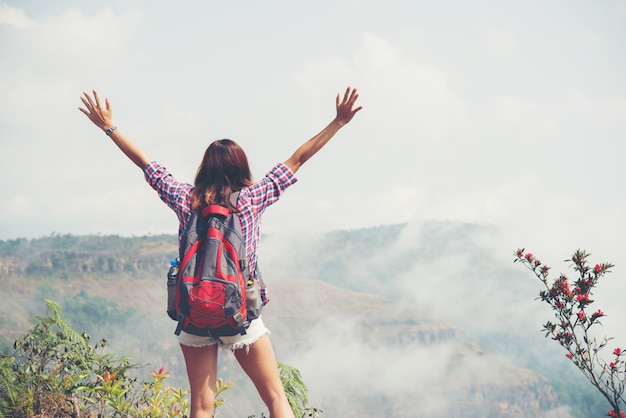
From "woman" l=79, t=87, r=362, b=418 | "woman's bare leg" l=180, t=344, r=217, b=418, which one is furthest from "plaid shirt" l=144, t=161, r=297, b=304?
"woman's bare leg" l=180, t=344, r=217, b=418

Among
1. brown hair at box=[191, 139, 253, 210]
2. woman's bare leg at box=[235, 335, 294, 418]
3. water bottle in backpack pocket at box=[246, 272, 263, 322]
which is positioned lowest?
woman's bare leg at box=[235, 335, 294, 418]

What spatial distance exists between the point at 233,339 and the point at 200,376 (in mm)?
430

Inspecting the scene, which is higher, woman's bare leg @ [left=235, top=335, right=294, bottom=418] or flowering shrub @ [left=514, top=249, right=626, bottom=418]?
flowering shrub @ [left=514, top=249, right=626, bottom=418]

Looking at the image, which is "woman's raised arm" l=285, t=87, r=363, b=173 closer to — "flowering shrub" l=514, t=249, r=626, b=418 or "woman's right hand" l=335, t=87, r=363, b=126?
"woman's right hand" l=335, t=87, r=363, b=126

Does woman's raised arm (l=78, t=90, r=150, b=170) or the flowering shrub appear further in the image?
the flowering shrub

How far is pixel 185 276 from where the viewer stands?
4008 mm

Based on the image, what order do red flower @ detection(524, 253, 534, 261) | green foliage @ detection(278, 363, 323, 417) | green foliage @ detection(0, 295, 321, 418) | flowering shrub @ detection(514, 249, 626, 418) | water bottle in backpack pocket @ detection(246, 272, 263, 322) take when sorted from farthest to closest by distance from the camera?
red flower @ detection(524, 253, 534, 261)
flowering shrub @ detection(514, 249, 626, 418)
green foliage @ detection(278, 363, 323, 417)
green foliage @ detection(0, 295, 321, 418)
water bottle in backpack pocket @ detection(246, 272, 263, 322)

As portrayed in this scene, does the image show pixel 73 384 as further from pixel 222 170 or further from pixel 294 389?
pixel 222 170

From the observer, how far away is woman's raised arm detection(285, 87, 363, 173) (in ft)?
15.2

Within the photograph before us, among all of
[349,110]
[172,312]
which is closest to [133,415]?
[172,312]

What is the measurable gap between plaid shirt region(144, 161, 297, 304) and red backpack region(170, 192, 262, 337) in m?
0.15

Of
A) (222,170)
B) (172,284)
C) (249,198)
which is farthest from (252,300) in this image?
(222,170)

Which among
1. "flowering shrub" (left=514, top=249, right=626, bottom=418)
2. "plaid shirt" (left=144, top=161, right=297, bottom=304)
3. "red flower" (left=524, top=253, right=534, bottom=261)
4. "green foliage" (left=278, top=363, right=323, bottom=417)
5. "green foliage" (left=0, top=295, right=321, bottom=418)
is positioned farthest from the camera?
"red flower" (left=524, top=253, right=534, bottom=261)

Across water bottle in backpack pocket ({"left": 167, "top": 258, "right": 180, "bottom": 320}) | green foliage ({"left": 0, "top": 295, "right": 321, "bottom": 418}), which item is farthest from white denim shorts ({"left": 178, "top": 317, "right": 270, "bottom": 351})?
green foliage ({"left": 0, "top": 295, "right": 321, "bottom": 418})
